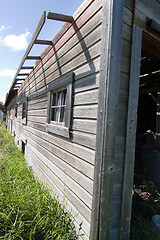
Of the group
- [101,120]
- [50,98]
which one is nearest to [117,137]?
[101,120]

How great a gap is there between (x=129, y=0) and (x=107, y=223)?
258 cm

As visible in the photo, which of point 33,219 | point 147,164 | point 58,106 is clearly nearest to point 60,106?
point 58,106

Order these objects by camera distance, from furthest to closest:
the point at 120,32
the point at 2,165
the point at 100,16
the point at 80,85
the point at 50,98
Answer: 1. the point at 2,165
2. the point at 50,98
3. the point at 80,85
4. the point at 100,16
5. the point at 120,32

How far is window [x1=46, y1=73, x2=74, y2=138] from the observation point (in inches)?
100

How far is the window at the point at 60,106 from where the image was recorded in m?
2.55

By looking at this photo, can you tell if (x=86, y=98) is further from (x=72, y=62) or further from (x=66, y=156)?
(x=66, y=156)

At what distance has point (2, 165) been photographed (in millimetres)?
4594

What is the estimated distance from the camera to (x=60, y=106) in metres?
3.10

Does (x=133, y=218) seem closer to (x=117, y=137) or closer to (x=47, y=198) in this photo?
(x=47, y=198)

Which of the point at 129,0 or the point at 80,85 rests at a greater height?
the point at 129,0

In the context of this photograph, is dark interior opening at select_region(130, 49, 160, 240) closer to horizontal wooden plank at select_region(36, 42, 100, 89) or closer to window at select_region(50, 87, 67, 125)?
horizontal wooden plank at select_region(36, 42, 100, 89)

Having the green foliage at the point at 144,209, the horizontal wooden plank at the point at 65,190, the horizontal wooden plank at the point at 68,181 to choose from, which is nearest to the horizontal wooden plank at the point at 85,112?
the horizontal wooden plank at the point at 68,181

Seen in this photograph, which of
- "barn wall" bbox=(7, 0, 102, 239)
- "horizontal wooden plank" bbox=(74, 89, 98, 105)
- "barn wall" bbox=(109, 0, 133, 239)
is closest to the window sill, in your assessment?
"barn wall" bbox=(7, 0, 102, 239)

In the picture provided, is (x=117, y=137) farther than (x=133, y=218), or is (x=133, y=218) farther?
(x=133, y=218)
